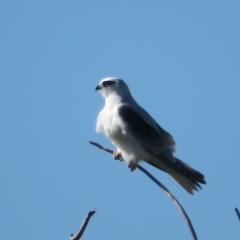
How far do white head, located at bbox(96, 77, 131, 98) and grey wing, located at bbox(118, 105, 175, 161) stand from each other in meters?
0.53

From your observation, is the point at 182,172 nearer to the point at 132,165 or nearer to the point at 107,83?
the point at 132,165

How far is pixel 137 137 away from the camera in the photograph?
7609 mm

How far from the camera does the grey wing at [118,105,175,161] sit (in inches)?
296

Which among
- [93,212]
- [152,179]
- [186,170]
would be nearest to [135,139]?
[186,170]

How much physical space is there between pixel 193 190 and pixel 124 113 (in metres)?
1.21

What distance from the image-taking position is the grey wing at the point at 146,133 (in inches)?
A: 296

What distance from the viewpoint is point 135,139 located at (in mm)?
7598

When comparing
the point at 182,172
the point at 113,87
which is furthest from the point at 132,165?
the point at 113,87

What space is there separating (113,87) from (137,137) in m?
0.96

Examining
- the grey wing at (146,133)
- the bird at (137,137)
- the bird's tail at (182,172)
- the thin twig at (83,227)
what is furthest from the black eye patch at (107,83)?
the thin twig at (83,227)

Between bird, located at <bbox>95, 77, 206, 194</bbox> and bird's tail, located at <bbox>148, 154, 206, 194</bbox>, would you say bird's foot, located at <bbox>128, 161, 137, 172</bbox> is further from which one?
bird's tail, located at <bbox>148, 154, 206, 194</bbox>

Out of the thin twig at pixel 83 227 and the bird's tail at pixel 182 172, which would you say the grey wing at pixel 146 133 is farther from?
the thin twig at pixel 83 227

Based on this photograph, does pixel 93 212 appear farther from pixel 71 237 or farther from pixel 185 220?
pixel 185 220

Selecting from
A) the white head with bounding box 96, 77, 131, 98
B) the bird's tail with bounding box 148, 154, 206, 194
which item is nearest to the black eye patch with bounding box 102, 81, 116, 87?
the white head with bounding box 96, 77, 131, 98
